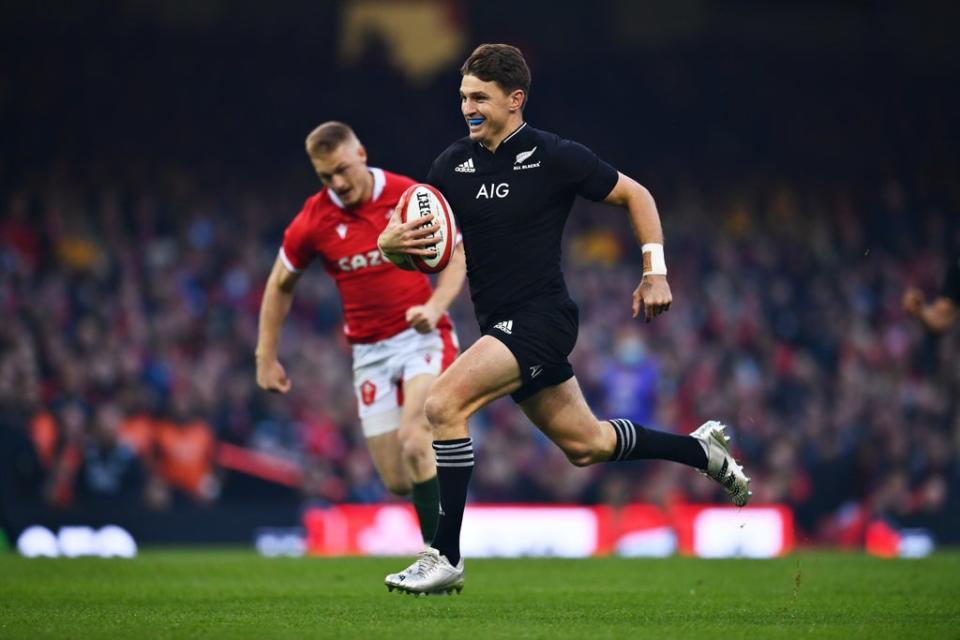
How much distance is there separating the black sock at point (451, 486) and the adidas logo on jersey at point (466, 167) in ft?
4.25

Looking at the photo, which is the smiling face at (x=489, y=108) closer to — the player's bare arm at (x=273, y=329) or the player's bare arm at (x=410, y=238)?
the player's bare arm at (x=410, y=238)

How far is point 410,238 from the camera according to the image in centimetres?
685

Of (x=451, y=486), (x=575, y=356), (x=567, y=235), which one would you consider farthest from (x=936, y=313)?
(x=567, y=235)

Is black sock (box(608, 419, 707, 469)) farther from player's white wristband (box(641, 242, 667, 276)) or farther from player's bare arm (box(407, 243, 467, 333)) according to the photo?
player's bare arm (box(407, 243, 467, 333))

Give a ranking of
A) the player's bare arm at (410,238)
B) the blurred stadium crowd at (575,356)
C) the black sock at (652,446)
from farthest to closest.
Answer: the blurred stadium crowd at (575,356)
the black sock at (652,446)
the player's bare arm at (410,238)

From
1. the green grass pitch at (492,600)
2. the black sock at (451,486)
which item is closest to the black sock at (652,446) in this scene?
the green grass pitch at (492,600)

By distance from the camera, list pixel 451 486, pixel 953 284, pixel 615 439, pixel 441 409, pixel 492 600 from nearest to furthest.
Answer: pixel 441 409 < pixel 451 486 < pixel 615 439 < pixel 492 600 < pixel 953 284

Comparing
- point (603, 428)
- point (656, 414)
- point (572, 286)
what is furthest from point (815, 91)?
point (603, 428)

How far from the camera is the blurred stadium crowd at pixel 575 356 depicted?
655 inches

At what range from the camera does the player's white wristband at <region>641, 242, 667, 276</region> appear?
6723 mm

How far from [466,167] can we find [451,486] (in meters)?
1.53

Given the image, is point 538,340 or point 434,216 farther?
point 434,216

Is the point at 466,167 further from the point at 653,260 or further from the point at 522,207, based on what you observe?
the point at 653,260

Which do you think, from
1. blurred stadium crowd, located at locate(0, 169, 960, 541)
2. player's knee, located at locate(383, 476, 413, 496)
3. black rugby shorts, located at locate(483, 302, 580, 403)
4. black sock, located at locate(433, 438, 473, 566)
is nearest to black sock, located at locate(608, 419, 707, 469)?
black rugby shorts, located at locate(483, 302, 580, 403)
